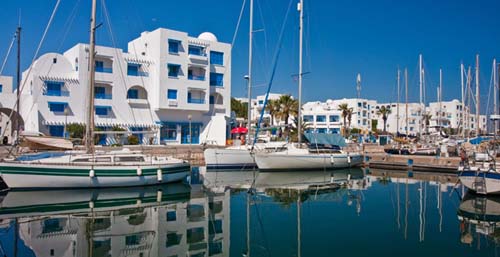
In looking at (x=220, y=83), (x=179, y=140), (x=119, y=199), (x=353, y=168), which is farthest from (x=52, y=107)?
(x=353, y=168)

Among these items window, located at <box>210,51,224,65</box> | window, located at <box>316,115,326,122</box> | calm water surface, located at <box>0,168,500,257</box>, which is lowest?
calm water surface, located at <box>0,168,500,257</box>

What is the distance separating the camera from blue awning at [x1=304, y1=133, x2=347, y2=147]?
33.3 metres

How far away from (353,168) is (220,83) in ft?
75.5

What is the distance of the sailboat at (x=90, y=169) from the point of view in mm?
19828

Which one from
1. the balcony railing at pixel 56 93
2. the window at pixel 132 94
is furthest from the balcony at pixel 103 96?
the balcony railing at pixel 56 93

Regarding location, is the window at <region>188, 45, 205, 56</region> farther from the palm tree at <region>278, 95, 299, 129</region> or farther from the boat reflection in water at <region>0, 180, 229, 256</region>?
the boat reflection in water at <region>0, 180, 229, 256</region>

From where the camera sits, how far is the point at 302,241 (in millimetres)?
12867

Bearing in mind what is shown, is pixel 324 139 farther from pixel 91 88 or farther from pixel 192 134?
pixel 192 134

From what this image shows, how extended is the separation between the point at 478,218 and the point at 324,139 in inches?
713

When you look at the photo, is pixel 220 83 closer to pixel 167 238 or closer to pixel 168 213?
pixel 168 213

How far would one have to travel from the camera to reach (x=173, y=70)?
48.6m

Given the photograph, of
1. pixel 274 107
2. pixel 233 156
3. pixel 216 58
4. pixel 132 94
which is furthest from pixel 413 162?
pixel 132 94

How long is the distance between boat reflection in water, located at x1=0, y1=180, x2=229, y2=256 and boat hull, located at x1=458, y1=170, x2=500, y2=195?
11809mm

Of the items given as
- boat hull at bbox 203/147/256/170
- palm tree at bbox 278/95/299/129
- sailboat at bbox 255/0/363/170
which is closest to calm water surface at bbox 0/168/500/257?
boat hull at bbox 203/147/256/170
